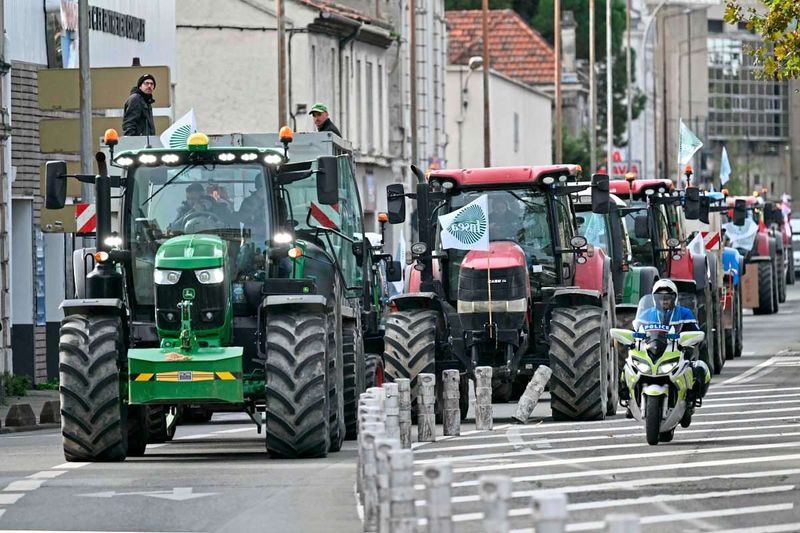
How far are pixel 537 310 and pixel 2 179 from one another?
39.3 ft

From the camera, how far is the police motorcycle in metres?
20.2

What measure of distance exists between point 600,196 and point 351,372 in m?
4.33

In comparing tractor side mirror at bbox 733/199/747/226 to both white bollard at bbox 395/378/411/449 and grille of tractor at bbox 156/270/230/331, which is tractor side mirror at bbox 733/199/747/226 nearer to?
white bollard at bbox 395/378/411/449

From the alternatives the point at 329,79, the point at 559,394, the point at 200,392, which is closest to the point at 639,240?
the point at 559,394

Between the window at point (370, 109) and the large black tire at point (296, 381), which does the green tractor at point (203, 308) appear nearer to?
the large black tire at point (296, 381)

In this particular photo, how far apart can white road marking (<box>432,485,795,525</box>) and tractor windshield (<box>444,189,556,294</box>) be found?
8.63 metres

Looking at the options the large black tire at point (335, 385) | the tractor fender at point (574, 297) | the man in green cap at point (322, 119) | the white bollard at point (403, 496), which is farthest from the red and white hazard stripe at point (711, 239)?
the white bollard at point (403, 496)

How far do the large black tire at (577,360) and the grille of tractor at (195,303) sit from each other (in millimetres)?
5313

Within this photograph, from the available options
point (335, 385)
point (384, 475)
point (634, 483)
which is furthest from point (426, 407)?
point (384, 475)

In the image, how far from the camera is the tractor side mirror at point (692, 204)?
101 ft

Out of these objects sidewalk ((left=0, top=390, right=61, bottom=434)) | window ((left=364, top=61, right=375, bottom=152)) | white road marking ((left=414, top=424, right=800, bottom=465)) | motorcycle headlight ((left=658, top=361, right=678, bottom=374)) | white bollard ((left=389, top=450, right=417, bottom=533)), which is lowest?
sidewalk ((left=0, top=390, right=61, bottom=434))

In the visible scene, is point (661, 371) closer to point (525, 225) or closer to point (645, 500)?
point (525, 225)

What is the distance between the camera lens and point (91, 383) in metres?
18.8

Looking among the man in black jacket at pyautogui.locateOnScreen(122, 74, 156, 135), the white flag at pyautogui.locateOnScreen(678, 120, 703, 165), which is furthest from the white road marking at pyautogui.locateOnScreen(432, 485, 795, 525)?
the white flag at pyautogui.locateOnScreen(678, 120, 703, 165)
